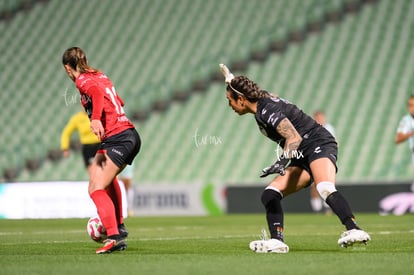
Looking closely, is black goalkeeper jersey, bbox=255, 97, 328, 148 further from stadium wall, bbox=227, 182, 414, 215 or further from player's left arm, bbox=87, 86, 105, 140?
stadium wall, bbox=227, 182, 414, 215

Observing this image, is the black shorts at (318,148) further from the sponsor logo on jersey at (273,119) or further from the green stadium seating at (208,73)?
the green stadium seating at (208,73)

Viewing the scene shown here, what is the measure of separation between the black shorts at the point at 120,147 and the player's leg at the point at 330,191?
1782 mm

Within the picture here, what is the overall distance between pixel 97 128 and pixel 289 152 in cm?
181

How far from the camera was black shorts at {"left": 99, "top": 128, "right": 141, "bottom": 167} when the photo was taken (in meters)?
8.50

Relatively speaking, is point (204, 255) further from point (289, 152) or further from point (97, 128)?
point (97, 128)

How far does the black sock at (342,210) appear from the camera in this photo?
7.89 metres

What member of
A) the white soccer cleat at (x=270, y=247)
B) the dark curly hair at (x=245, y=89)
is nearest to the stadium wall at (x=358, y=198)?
the white soccer cleat at (x=270, y=247)

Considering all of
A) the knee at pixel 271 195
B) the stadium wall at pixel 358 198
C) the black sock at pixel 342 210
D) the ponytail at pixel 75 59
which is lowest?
the black sock at pixel 342 210

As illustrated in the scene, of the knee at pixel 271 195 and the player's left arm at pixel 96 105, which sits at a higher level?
the player's left arm at pixel 96 105

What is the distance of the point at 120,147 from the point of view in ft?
28.0

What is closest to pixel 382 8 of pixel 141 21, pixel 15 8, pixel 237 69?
pixel 237 69

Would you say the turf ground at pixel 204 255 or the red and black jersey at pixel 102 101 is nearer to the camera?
the turf ground at pixel 204 255

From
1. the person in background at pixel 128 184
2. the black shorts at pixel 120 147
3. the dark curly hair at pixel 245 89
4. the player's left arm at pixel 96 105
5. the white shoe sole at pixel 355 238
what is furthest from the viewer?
the person in background at pixel 128 184

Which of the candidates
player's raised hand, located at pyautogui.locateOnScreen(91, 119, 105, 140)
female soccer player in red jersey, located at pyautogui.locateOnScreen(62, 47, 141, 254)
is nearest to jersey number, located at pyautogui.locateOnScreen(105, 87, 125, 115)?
female soccer player in red jersey, located at pyautogui.locateOnScreen(62, 47, 141, 254)
